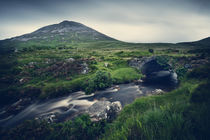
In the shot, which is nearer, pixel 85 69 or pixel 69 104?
pixel 69 104

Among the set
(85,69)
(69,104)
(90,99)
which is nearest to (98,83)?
Answer: (90,99)

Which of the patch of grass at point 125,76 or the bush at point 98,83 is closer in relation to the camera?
the bush at point 98,83

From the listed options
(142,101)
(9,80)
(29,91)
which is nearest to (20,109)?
(29,91)

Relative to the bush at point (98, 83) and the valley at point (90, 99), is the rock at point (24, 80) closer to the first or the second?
the valley at point (90, 99)

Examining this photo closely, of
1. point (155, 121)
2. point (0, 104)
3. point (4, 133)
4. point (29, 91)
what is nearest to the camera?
point (155, 121)

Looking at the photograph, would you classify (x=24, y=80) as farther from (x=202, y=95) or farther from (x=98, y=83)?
(x=202, y=95)

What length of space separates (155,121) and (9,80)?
32.1 metres

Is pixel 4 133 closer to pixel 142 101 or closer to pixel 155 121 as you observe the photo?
pixel 142 101

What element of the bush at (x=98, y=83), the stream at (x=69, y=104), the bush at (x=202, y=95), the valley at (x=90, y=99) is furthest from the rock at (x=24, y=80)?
the bush at (x=202, y=95)

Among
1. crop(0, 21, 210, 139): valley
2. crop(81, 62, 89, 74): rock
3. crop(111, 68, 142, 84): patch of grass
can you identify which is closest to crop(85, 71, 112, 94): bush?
crop(0, 21, 210, 139): valley

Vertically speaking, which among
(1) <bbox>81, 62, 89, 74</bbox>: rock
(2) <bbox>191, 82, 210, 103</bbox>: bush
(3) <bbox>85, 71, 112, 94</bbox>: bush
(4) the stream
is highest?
(2) <bbox>191, 82, 210, 103</bbox>: bush

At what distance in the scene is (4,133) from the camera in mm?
13875

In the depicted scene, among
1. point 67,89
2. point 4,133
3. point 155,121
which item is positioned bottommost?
point 4,133

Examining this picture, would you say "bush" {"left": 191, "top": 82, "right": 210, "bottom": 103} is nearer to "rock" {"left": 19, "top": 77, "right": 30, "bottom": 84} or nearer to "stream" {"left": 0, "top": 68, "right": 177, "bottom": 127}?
"stream" {"left": 0, "top": 68, "right": 177, "bottom": 127}
